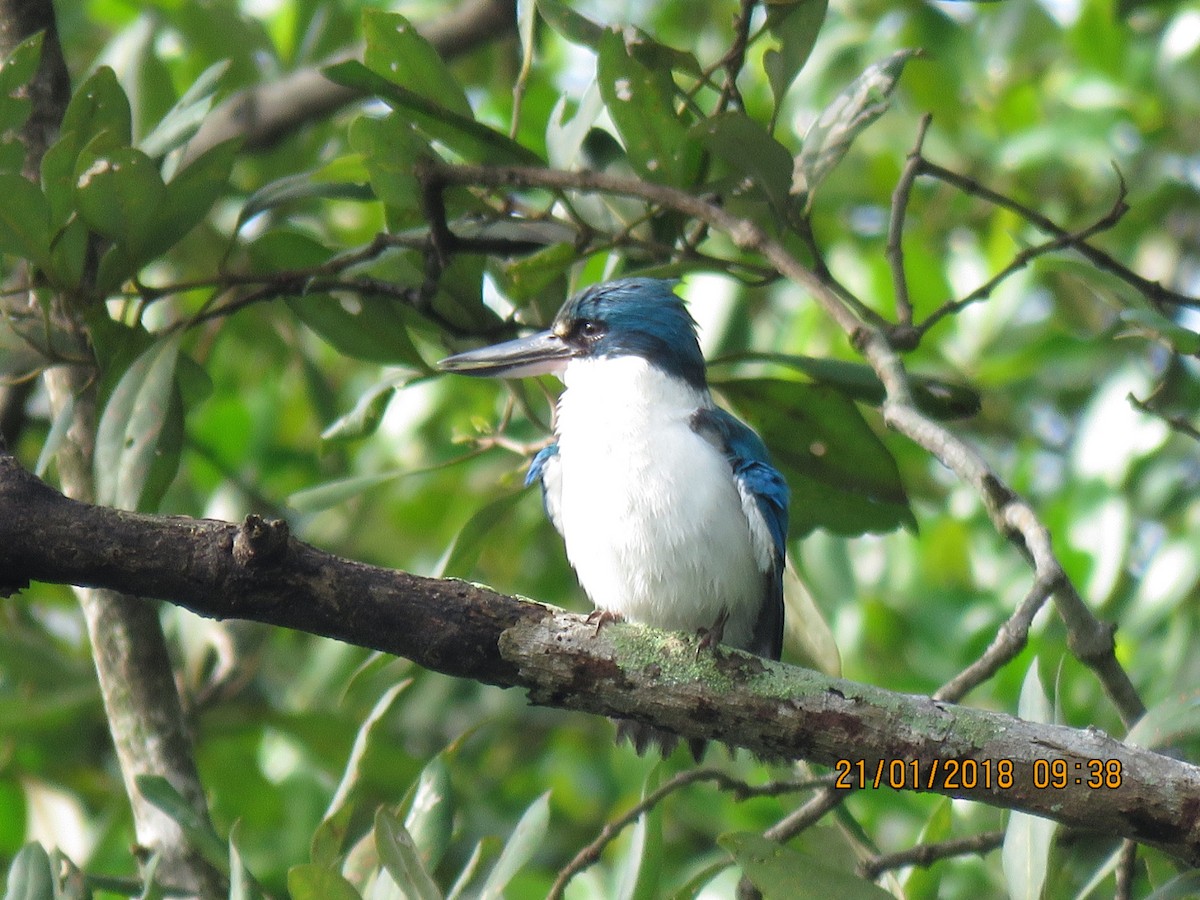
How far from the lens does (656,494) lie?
9.94 ft

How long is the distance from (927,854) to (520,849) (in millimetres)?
829

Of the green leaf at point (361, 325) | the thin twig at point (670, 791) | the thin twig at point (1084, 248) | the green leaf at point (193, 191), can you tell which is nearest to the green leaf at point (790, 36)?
the thin twig at point (1084, 248)

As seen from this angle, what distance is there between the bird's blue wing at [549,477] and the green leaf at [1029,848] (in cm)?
118

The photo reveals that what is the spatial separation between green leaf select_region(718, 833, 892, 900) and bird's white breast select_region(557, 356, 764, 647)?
2.47ft

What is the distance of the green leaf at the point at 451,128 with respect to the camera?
2.95m

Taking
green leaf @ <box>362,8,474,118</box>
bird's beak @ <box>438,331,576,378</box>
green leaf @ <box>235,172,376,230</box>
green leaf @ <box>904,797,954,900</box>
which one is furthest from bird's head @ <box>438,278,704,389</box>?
green leaf @ <box>904,797,954,900</box>

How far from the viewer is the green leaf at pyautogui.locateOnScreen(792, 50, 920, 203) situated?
3.07 m

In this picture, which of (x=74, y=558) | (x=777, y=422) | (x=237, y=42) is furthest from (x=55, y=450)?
(x=237, y=42)

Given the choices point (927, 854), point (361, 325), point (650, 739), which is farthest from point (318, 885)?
point (361, 325)

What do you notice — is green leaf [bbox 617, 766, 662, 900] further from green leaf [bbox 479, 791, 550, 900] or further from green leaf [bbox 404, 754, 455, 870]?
green leaf [bbox 404, 754, 455, 870]

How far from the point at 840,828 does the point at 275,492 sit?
321cm

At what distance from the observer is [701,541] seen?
3016 mm

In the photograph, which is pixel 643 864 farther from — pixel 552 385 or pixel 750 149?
pixel 552 385
